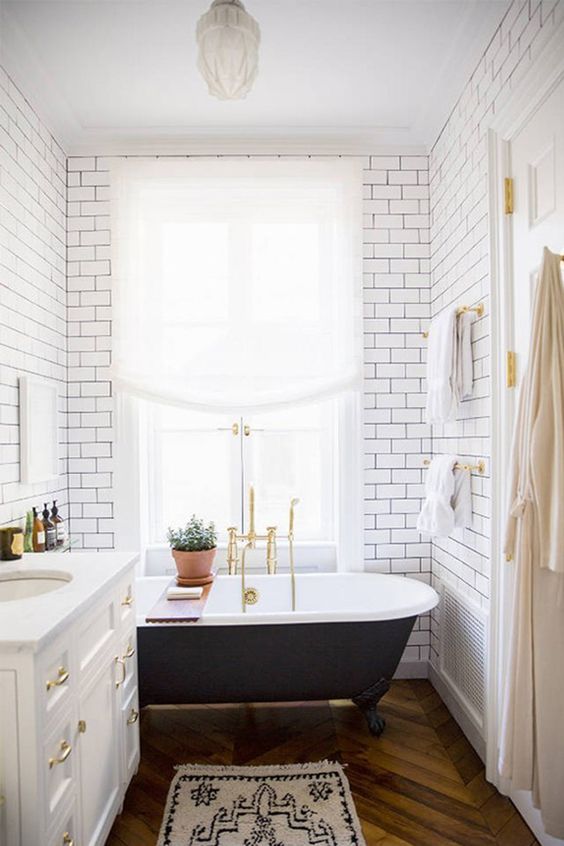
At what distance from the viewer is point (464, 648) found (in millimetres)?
2547

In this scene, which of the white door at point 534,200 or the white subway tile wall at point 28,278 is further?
the white subway tile wall at point 28,278

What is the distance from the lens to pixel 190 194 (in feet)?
10.3

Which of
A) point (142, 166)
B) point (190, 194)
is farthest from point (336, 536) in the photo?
point (142, 166)

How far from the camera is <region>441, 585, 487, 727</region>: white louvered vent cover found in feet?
7.75

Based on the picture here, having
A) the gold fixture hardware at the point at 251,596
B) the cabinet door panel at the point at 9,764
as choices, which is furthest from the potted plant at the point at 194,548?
the cabinet door panel at the point at 9,764

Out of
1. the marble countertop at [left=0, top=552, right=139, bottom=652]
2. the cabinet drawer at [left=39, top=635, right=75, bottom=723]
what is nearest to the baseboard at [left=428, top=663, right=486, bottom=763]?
the marble countertop at [left=0, top=552, right=139, bottom=652]

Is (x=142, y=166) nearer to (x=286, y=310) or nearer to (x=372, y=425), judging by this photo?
(x=286, y=310)

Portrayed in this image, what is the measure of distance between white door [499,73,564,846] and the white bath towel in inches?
13.1

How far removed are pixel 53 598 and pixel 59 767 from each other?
423 millimetres

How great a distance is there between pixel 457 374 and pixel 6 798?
7.07 feet

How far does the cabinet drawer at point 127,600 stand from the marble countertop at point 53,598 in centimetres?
8

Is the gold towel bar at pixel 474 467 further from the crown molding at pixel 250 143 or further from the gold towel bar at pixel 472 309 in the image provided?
the crown molding at pixel 250 143

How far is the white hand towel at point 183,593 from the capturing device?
8.54ft

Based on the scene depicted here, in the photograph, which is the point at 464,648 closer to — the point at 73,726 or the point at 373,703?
the point at 373,703
